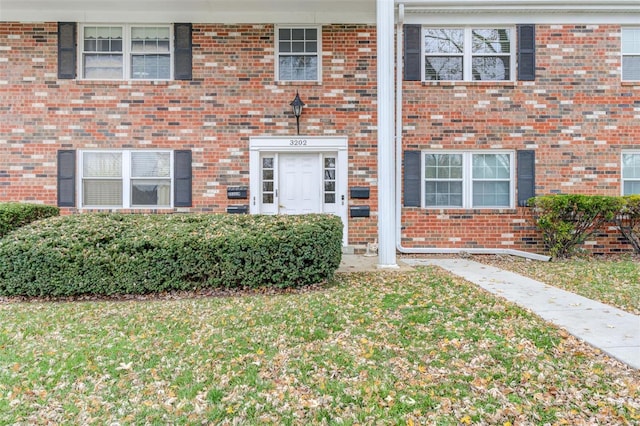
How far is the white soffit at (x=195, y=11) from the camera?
764cm

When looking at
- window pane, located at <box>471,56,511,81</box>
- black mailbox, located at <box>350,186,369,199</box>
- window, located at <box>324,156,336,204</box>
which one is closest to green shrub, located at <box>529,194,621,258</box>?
window pane, located at <box>471,56,511,81</box>

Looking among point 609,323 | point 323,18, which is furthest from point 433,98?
point 609,323

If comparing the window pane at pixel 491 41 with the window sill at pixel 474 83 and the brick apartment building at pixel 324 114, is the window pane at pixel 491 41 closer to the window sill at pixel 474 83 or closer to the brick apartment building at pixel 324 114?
the brick apartment building at pixel 324 114

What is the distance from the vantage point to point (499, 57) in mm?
8430

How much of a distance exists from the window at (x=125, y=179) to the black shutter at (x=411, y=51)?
527 cm

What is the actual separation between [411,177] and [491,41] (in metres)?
3.37

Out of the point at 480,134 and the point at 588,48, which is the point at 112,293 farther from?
the point at 588,48

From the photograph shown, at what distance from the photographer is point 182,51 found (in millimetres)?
8203

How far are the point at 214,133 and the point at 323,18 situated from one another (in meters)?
3.26

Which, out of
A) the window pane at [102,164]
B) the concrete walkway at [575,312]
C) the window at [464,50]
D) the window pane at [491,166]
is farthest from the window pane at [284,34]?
the concrete walkway at [575,312]

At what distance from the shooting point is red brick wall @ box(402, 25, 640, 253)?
27.2 feet

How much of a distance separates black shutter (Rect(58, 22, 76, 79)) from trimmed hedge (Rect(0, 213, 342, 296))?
14.5ft

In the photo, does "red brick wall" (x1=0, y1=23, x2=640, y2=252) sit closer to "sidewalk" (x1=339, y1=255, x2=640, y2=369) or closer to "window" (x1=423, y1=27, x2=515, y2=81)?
"window" (x1=423, y1=27, x2=515, y2=81)

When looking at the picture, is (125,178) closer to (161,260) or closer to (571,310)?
(161,260)
